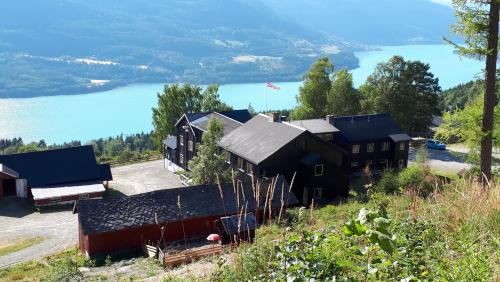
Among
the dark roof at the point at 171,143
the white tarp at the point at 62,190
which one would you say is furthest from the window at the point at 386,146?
the white tarp at the point at 62,190

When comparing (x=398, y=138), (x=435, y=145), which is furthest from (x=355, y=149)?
(x=435, y=145)

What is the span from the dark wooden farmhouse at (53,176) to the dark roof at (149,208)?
17.5 metres

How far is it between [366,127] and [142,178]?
2319 cm

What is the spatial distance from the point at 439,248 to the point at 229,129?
37110mm

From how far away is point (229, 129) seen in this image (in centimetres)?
4422

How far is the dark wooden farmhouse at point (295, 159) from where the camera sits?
115 ft

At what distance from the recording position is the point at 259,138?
3800cm

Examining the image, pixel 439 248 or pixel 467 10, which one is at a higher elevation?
pixel 467 10

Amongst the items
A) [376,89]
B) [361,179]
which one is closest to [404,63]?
[376,89]

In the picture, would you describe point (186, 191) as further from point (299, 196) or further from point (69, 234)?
point (299, 196)

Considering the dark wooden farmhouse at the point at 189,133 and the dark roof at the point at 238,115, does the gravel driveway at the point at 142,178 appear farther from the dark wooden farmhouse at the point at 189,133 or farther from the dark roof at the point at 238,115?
the dark roof at the point at 238,115

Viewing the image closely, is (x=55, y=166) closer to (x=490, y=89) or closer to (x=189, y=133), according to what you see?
(x=189, y=133)

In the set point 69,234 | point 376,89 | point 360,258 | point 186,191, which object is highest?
point 376,89

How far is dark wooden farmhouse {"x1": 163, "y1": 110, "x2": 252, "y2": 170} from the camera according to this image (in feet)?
151
